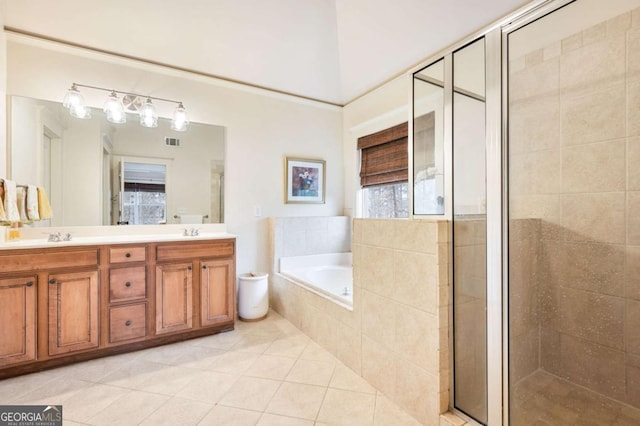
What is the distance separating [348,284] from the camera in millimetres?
3088

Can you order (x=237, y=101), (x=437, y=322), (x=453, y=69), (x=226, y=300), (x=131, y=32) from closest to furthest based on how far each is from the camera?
(x=437, y=322) → (x=453, y=69) → (x=131, y=32) → (x=226, y=300) → (x=237, y=101)

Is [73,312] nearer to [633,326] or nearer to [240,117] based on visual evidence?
[240,117]

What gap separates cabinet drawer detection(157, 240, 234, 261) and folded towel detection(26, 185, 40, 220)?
2.62 feet

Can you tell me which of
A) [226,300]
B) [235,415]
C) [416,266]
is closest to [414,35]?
[416,266]

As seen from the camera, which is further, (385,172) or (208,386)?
(385,172)

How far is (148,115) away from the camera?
2.61 metres

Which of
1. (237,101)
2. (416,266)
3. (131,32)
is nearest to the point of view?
(416,266)

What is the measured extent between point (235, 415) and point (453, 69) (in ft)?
7.18

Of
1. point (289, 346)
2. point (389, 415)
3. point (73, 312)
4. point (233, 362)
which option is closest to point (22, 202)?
point (73, 312)

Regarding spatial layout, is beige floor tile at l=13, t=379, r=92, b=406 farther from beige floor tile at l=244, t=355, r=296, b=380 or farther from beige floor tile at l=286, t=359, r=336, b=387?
beige floor tile at l=286, t=359, r=336, b=387

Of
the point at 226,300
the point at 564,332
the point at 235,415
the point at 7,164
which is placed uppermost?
the point at 7,164

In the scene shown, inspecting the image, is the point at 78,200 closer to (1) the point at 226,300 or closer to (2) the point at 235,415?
(1) the point at 226,300

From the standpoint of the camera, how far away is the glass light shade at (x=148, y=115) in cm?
260

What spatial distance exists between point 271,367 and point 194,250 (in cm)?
111
